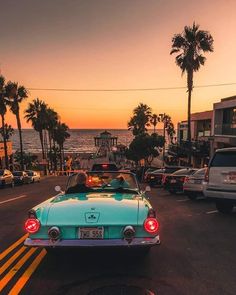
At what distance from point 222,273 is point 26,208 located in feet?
32.7

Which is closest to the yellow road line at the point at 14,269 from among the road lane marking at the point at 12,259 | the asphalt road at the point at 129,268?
the asphalt road at the point at 129,268

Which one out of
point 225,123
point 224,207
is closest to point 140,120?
point 225,123

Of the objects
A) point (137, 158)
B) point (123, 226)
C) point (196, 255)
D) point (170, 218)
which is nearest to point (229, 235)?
point (196, 255)

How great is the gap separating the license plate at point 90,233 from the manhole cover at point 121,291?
30.1 inches

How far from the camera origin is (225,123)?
41.2 m

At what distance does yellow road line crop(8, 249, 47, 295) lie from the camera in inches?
210

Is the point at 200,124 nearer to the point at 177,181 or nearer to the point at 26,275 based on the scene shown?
the point at 177,181

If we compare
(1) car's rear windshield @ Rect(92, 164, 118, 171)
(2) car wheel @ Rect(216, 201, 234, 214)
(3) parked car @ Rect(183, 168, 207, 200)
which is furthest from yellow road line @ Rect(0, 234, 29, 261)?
(1) car's rear windshield @ Rect(92, 164, 118, 171)

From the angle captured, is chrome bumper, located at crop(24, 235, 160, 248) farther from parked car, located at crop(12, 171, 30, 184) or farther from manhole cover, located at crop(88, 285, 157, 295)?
parked car, located at crop(12, 171, 30, 184)

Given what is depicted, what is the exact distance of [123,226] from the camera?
5859 mm

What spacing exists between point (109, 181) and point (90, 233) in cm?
303

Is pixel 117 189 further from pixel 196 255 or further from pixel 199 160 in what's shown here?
pixel 199 160

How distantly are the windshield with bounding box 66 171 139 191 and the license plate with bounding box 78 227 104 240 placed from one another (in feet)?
Answer: 6.54

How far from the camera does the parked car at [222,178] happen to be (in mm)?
11469
